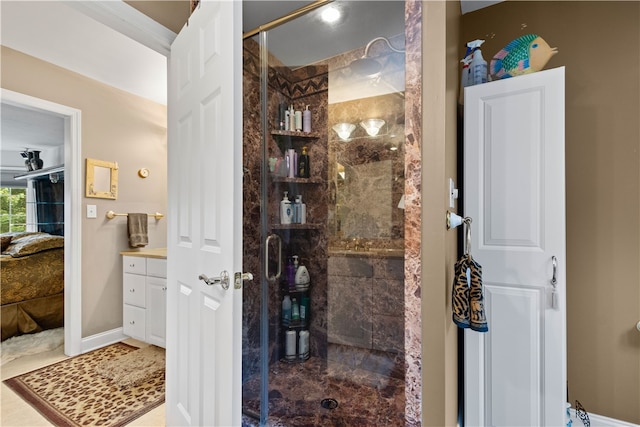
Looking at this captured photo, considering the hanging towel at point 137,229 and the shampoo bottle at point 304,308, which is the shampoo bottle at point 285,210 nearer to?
the shampoo bottle at point 304,308

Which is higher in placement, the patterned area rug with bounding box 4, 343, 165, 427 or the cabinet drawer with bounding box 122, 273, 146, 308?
the cabinet drawer with bounding box 122, 273, 146, 308

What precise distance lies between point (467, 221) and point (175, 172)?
1420 millimetres

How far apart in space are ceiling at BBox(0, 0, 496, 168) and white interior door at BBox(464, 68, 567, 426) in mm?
804

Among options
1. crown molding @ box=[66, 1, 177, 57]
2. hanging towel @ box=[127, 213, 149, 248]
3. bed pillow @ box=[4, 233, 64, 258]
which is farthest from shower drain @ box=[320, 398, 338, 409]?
bed pillow @ box=[4, 233, 64, 258]

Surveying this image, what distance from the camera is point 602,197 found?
1.58 m

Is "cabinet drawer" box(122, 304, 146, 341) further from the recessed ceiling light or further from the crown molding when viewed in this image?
the recessed ceiling light

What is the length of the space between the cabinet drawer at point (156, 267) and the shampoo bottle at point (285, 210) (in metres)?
1.16

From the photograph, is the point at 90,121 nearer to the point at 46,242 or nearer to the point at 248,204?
the point at 46,242

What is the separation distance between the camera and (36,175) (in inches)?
192

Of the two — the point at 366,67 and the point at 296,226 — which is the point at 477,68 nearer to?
the point at 366,67

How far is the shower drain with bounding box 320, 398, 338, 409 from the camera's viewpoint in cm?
170

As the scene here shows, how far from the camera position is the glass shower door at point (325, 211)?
1.89 metres

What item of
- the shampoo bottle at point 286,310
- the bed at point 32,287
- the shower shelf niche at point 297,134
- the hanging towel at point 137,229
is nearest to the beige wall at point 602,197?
the shower shelf niche at point 297,134

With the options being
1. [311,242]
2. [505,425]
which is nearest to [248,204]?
[311,242]
